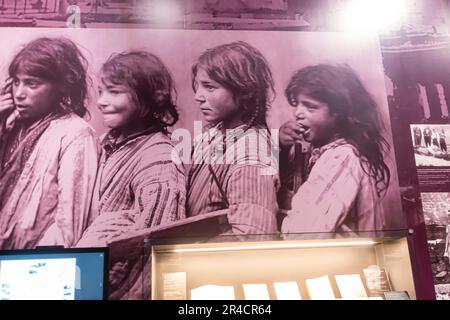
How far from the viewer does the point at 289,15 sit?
2570mm

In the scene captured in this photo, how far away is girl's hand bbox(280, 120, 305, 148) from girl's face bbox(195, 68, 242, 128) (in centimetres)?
26

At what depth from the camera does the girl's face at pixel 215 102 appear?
2.38 meters

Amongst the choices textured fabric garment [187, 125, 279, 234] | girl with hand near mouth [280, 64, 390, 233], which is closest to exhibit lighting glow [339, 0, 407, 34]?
girl with hand near mouth [280, 64, 390, 233]

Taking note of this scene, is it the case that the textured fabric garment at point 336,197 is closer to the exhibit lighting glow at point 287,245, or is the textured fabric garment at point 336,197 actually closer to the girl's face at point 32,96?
the exhibit lighting glow at point 287,245

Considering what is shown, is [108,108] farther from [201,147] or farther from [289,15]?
[289,15]

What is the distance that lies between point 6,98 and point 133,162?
81 centimetres

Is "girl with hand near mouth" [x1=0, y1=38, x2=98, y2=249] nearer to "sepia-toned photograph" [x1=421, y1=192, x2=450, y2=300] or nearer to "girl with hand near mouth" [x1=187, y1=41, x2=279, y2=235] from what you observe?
"girl with hand near mouth" [x1=187, y1=41, x2=279, y2=235]

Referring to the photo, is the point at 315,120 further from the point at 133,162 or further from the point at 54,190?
the point at 54,190

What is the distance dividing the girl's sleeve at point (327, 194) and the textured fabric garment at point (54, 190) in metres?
1.11

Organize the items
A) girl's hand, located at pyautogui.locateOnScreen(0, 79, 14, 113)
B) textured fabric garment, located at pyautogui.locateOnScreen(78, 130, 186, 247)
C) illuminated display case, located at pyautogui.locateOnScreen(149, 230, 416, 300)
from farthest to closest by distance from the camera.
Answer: girl's hand, located at pyautogui.locateOnScreen(0, 79, 14, 113), textured fabric garment, located at pyautogui.locateOnScreen(78, 130, 186, 247), illuminated display case, located at pyautogui.locateOnScreen(149, 230, 416, 300)

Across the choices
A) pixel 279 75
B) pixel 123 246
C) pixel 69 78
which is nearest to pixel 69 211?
pixel 123 246

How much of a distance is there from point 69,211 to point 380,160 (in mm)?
1759

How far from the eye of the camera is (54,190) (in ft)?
7.26

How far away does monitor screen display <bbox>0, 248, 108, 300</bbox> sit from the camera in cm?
164
